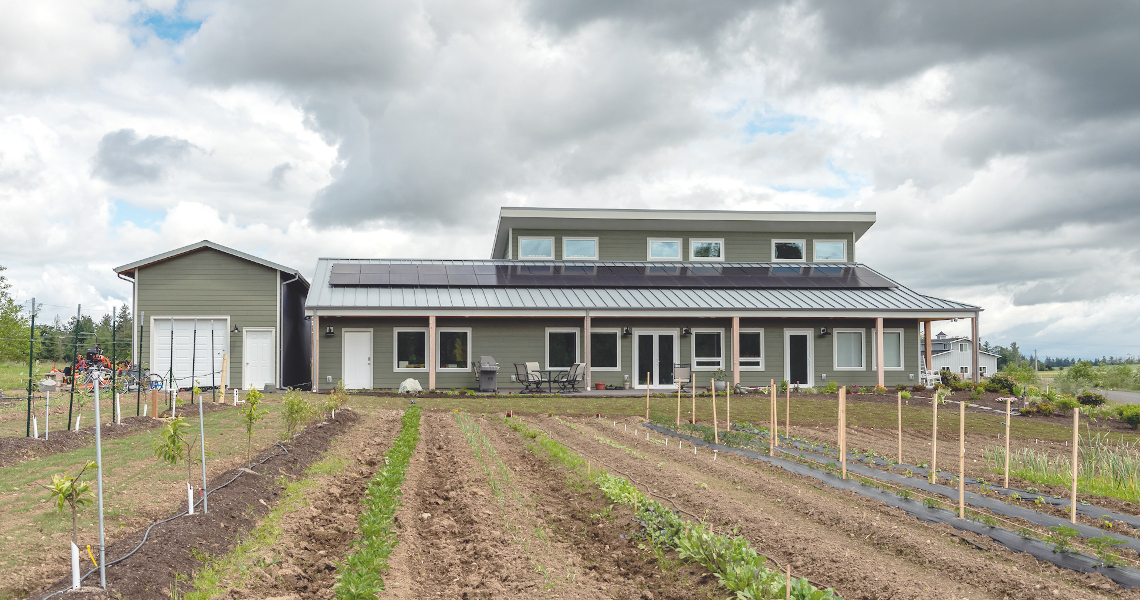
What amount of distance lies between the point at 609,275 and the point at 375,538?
59.3 feet

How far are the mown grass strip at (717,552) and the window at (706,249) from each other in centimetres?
1843

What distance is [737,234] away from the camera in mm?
24578

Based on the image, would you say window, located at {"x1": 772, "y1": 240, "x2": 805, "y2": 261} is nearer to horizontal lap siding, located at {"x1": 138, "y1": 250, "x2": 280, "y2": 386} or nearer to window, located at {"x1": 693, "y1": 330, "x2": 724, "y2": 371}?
window, located at {"x1": 693, "y1": 330, "x2": 724, "y2": 371}

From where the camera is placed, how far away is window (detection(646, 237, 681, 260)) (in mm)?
24297

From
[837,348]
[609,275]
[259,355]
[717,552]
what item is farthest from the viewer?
[609,275]

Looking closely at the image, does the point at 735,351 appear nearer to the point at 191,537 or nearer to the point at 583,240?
the point at 583,240

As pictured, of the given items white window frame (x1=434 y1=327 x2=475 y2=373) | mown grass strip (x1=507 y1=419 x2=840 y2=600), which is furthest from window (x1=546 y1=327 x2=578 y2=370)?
mown grass strip (x1=507 y1=419 x2=840 y2=600)

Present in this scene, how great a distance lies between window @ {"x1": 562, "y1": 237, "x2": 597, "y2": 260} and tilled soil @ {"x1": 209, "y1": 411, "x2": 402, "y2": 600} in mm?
15911

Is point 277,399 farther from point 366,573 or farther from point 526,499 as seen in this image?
point 366,573

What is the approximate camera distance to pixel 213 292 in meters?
19.3

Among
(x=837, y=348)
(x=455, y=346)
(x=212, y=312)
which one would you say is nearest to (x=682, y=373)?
(x=837, y=348)

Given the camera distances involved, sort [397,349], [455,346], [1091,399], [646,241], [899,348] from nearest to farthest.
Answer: [1091,399] < [397,349] < [455,346] < [899,348] < [646,241]

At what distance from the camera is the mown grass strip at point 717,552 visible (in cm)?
386

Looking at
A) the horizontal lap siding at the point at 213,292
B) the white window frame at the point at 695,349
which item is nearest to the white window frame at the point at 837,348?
the white window frame at the point at 695,349
